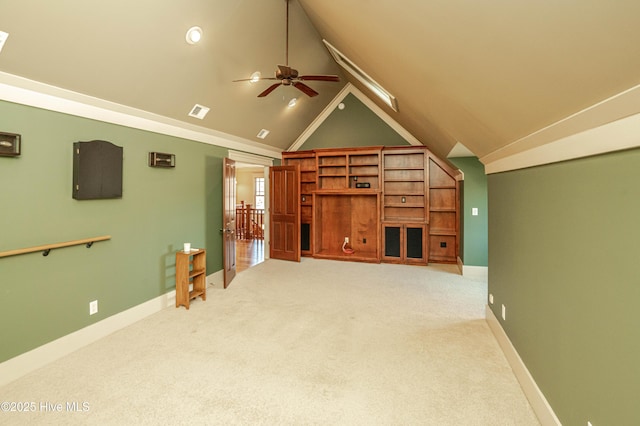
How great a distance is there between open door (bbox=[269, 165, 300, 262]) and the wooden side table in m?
2.60

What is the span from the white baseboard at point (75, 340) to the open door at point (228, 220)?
1030 mm

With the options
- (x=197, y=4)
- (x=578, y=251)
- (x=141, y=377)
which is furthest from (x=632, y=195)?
(x=197, y=4)

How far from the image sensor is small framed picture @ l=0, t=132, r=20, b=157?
92.0 inches

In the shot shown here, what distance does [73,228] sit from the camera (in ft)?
9.52

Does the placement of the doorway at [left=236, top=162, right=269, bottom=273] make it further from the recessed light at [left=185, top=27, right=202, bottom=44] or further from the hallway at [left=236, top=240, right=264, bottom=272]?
the recessed light at [left=185, top=27, right=202, bottom=44]

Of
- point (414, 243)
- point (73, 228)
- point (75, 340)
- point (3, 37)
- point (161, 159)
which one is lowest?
point (75, 340)

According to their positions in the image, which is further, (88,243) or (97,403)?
(88,243)

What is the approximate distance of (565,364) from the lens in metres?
1.68

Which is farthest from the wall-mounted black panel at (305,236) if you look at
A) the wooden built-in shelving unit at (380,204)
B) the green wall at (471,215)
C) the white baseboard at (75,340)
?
the white baseboard at (75,340)

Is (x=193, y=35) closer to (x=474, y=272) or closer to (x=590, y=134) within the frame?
(x=590, y=134)

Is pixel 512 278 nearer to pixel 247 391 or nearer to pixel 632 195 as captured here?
pixel 632 195

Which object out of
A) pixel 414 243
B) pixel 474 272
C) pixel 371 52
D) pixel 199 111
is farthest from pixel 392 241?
pixel 199 111

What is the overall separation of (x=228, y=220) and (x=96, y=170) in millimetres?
2200

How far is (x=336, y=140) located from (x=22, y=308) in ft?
19.6
